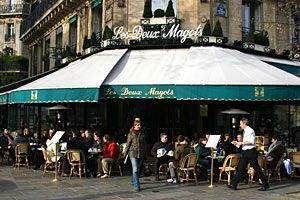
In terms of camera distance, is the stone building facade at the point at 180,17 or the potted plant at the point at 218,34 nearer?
the potted plant at the point at 218,34

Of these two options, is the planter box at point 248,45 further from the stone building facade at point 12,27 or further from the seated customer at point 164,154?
the stone building facade at point 12,27

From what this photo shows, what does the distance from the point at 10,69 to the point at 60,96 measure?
2997 centimetres

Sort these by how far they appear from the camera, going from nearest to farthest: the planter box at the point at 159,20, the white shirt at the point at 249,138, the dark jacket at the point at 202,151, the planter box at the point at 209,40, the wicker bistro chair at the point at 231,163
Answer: the white shirt at the point at 249,138
the wicker bistro chair at the point at 231,163
the dark jacket at the point at 202,151
the planter box at the point at 209,40
the planter box at the point at 159,20

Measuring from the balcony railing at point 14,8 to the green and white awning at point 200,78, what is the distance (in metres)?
36.1

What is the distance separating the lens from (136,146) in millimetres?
9617

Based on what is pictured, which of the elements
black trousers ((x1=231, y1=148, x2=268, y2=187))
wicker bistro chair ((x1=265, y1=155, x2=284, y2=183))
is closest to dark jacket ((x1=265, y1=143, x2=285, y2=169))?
wicker bistro chair ((x1=265, y1=155, x2=284, y2=183))

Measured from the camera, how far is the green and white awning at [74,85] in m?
11.9

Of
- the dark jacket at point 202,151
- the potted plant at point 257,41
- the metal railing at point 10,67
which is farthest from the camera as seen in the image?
the metal railing at point 10,67

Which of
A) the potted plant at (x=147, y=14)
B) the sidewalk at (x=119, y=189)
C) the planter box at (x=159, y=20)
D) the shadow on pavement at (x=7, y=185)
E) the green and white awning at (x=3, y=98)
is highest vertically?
the potted plant at (x=147, y=14)

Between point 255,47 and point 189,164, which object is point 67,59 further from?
point 189,164

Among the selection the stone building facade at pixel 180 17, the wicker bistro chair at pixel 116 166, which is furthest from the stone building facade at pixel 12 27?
the wicker bistro chair at pixel 116 166

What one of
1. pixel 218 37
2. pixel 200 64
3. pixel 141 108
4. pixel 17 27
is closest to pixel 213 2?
pixel 218 37

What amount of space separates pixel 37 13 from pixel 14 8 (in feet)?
76.6

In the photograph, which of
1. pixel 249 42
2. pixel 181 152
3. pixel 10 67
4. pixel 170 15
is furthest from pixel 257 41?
pixel 10 67
